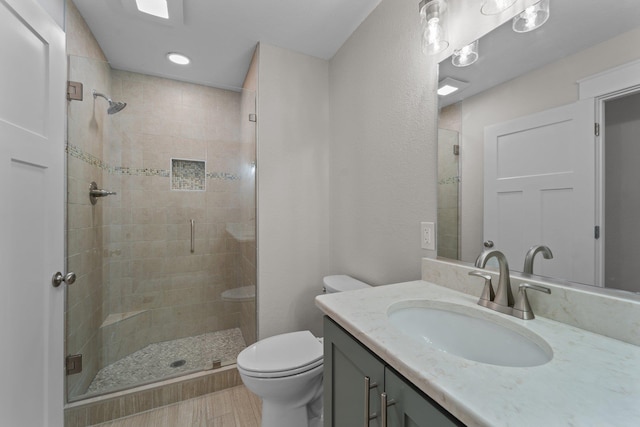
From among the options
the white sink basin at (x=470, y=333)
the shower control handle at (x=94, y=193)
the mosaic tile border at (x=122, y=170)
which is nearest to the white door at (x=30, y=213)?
the mosaic tile border at (x=122, y=170)

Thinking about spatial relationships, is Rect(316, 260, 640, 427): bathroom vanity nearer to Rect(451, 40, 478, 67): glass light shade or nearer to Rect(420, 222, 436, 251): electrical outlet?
Rect(420, 222, 436, 251): electrical outlet

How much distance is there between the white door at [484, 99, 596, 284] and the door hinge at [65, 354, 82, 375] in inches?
89.2

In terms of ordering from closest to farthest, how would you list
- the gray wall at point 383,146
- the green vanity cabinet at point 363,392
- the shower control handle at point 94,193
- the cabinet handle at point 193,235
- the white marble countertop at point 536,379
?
the white marble countertop at point 536,379
the green vanity cabinet at point 363,392
the gray wall at point 383,146
the shower control handle at point 94,193
the cabinet handle at point 193,235

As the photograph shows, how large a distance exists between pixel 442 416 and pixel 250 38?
2.21m

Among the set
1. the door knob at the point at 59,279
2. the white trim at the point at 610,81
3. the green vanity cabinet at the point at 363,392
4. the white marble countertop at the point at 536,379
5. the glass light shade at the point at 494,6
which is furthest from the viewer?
the door knob at the point at 59,279

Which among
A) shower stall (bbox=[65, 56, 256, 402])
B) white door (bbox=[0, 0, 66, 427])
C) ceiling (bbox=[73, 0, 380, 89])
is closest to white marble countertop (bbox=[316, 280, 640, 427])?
white door (bbox=[0, 0, 66, 427])

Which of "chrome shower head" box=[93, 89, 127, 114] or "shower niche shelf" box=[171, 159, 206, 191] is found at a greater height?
"chrome shower head" box=[93, 89, 127, 114]

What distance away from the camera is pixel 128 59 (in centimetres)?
203

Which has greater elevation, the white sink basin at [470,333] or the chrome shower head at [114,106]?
the chrome shower head at [114,106]

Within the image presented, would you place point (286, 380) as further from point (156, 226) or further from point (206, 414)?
point (156, 226)

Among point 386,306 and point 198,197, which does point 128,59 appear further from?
point 386,306

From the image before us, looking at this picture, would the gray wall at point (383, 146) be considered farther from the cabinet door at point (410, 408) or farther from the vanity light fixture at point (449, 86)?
the cabinet door at point (410, 408)

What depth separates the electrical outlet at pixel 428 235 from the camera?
1182mm

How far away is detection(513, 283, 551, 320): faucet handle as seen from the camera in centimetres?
76
